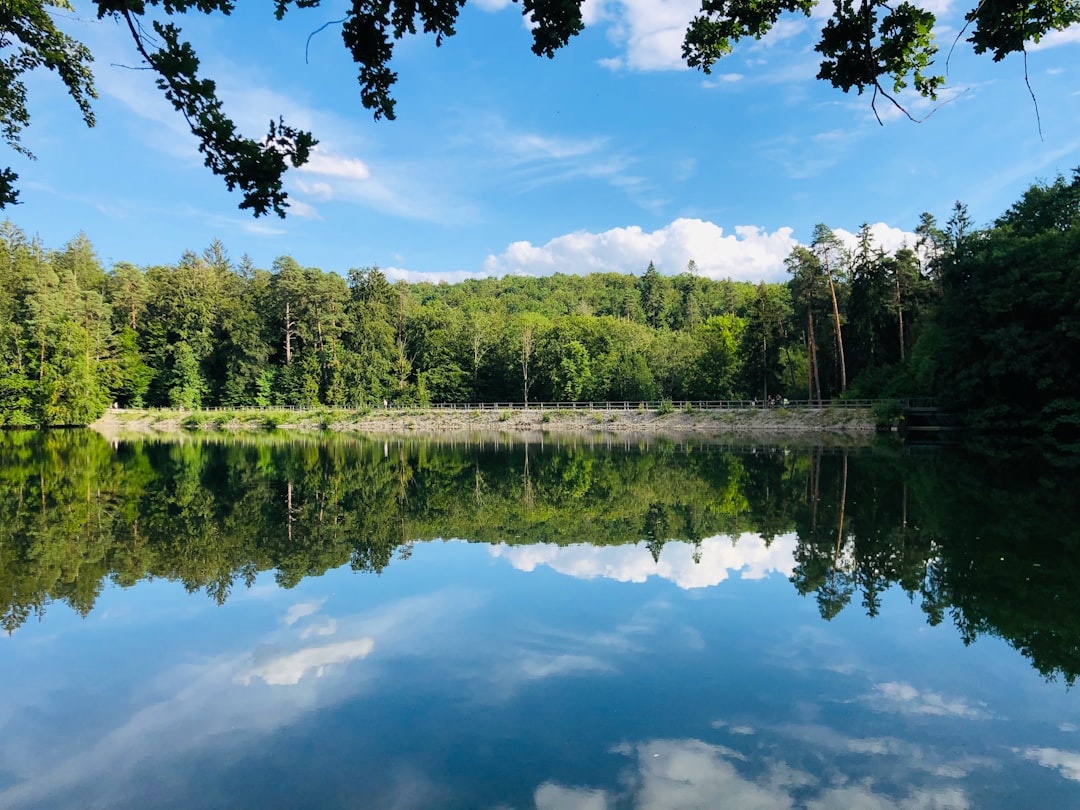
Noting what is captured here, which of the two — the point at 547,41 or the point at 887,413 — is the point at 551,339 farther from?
the point at 547,41

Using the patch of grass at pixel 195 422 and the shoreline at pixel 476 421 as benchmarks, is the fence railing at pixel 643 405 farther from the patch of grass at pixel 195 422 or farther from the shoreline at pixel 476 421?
the patch of grass at pixel 195 422

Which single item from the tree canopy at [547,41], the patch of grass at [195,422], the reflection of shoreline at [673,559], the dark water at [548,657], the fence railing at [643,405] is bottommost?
the patch of grass at [195,422]

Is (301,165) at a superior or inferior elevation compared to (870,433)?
superior

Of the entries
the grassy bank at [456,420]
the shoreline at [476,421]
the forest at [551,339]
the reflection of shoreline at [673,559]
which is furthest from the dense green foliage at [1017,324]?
the reflection of shoreline at [673,559]

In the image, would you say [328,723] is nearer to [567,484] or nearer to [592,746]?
[592,746]

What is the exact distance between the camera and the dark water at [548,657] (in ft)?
15.8

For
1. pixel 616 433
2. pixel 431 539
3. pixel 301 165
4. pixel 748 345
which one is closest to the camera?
pixel 301 165

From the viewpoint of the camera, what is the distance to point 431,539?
1380 centimetres

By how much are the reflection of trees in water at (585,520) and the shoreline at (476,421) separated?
60.6 ft

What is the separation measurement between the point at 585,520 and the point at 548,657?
8.50m

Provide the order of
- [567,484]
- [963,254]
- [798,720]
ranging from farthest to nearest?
1. [963,254]
2. [567,484]
3. [798,720]

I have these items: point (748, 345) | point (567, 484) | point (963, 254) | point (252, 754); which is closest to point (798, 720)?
point (252, 754)

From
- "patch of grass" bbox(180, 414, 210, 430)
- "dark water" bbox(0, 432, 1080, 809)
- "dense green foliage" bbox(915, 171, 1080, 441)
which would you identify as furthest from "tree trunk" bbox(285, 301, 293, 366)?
"dense green foliage" bbox(915, 171, 1080, 441)

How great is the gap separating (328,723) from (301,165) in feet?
15.0
